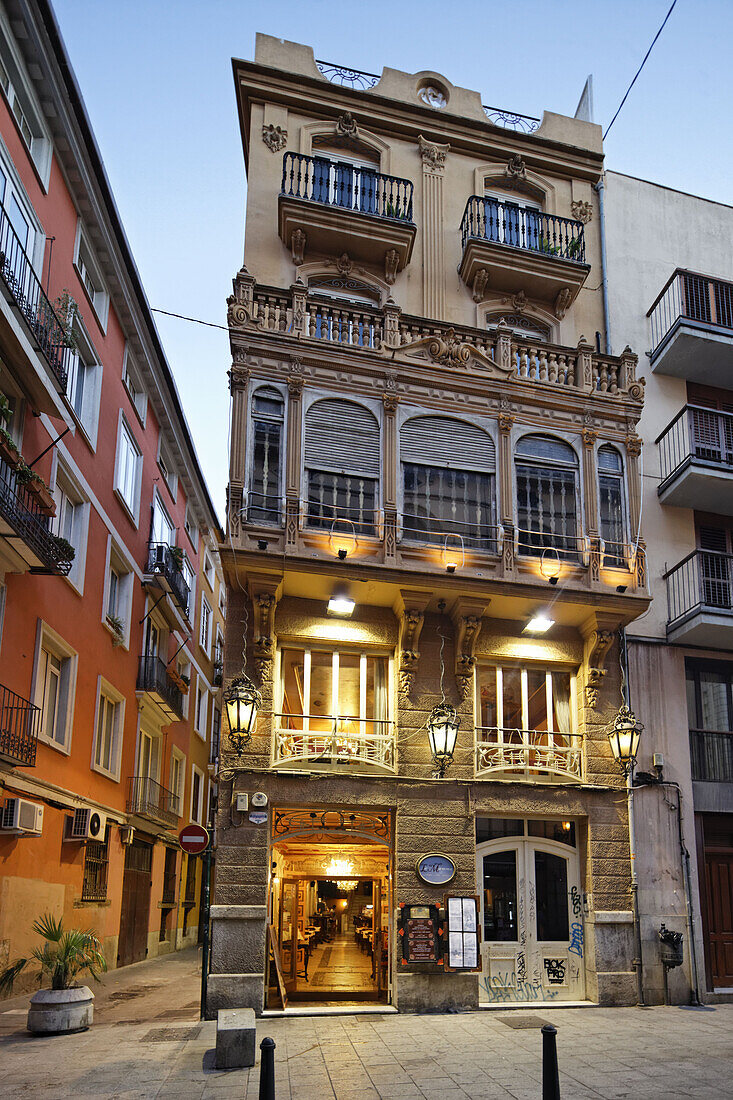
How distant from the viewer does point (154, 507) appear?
2769 centimetres

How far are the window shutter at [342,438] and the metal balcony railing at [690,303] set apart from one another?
7.14 m

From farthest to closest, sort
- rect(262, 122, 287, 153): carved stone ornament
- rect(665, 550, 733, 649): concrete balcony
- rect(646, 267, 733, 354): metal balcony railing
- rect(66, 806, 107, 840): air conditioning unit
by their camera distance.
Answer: rect(646, 267, 733, 354): metal balcony railing → rect(262, 122, 287, 153): carved stone ornament → rect(66, 806, 107, 840): air conditioning unit → rect(665, 550, 733, 649): concrete balcony

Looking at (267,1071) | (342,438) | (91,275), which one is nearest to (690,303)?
(342,438)

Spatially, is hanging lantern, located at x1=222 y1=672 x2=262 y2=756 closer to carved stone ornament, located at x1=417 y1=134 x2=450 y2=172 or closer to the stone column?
the stone column

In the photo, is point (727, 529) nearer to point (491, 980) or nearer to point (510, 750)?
point (510, 750)

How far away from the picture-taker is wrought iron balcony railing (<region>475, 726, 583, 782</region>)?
53.2 feet

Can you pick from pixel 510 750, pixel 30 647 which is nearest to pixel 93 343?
pixel 30 647

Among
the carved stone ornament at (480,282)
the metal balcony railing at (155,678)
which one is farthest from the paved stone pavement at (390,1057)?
the carved stone ornament at (480,282)

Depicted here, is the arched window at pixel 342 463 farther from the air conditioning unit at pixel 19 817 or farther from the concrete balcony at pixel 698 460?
the air conditioning unit at pixel 19 817

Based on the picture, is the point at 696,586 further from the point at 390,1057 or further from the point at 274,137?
the point at 274,137

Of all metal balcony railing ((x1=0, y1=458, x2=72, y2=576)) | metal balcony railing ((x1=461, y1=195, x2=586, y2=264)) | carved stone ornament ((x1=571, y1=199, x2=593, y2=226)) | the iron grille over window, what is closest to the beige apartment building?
metal balcony railing ((x1=461, y1=195, x2=586, y2=264))

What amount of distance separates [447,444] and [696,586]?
5592 millimetres

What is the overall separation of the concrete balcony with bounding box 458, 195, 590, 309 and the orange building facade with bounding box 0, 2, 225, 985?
8.03m

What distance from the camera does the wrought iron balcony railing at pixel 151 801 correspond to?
23969 millimetres
